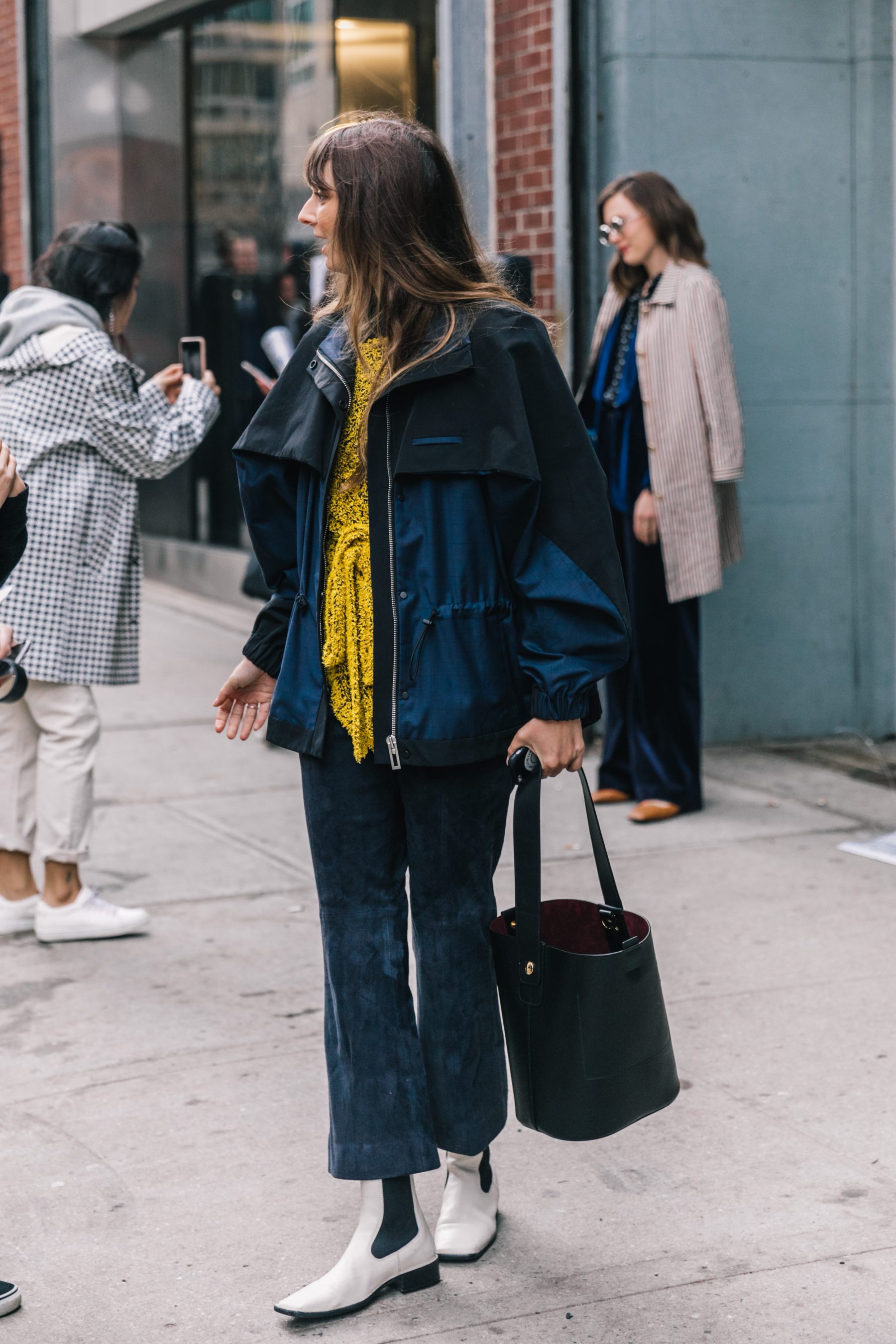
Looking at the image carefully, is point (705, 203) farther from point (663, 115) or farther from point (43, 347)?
point (43, 347)

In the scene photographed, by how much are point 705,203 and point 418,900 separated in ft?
15.0

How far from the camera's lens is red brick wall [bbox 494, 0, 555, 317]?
23.7 ft

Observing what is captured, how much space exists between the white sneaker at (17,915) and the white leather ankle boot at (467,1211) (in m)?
2.21

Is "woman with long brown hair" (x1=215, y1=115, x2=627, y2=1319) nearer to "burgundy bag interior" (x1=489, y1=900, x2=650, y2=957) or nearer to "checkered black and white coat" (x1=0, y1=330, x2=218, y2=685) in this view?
"burgundy bag interior" (x1=489, y1=900, x2=650, y2=957)

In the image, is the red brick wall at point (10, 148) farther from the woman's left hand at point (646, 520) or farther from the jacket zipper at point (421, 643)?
the jacket zipper at point (421, 643)

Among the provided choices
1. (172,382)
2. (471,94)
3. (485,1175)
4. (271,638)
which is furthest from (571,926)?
(471,94)

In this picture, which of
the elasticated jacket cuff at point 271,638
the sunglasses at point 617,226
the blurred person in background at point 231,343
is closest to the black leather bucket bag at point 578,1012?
the elasticated jacket cuff at point 271,638

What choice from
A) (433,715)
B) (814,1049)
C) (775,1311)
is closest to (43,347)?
(433,715)

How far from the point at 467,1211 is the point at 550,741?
915 mm

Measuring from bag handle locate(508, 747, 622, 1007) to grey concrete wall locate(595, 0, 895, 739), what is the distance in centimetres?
431

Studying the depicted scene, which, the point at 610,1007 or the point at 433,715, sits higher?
the point at 433,715

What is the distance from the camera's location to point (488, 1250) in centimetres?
323

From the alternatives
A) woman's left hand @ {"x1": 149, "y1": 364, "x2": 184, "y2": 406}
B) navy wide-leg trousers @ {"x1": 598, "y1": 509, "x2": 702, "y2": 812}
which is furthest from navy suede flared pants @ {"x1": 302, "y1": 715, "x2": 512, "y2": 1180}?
navy wide-leg trousers @ {"x1": 598, "y1": 509, "x2": 702, "y2": 812}

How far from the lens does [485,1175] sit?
326 centimetres
